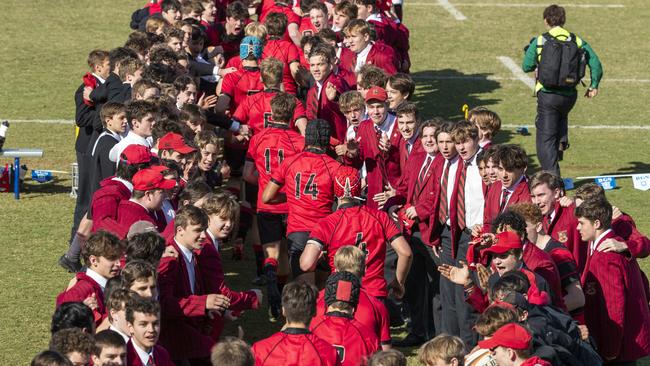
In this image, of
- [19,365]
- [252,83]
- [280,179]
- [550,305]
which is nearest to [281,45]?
[252,83]

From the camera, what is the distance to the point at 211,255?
8750mm

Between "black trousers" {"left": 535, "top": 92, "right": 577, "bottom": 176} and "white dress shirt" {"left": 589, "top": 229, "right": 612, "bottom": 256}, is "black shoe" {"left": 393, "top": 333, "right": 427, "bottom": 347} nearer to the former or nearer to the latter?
"white dress shirt" {"left": 589, "top": 229, "right": 612, "bottom": 256}

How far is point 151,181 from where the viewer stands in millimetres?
9297

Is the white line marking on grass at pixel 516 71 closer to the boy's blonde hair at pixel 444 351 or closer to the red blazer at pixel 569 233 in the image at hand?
the red blazer at pixel 569 233

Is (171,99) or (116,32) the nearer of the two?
(171,99)

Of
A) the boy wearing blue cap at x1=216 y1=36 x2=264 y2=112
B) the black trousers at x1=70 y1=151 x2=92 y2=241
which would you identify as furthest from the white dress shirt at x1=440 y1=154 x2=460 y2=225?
the black trousers at x1=70 y1=151 x2=92 y2=241

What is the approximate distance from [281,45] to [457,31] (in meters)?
11.7

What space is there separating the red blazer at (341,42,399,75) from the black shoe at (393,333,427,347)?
15.7ft

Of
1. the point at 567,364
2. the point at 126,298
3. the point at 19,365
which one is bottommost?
the point at 19,365

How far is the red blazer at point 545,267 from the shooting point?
863 cm

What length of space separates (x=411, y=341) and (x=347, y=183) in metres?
1.64

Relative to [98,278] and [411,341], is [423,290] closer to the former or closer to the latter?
[411,341]

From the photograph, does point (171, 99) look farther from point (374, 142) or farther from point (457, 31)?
point (457, 31)

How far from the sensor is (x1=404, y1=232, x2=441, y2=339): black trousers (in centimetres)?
1098
